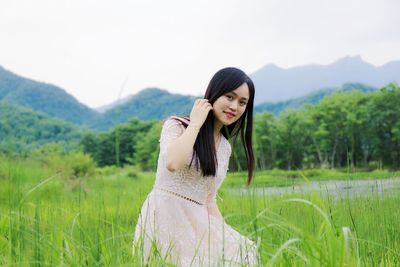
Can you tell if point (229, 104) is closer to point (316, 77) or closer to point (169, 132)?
point (169, 132)

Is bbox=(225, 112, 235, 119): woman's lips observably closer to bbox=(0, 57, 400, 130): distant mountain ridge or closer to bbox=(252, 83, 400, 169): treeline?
bbox=(252, 83, 400, 169): treeline

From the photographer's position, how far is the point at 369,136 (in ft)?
100

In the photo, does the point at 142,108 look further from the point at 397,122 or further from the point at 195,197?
the point at 195,197

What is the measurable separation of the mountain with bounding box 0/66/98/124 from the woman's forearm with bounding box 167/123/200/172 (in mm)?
108049

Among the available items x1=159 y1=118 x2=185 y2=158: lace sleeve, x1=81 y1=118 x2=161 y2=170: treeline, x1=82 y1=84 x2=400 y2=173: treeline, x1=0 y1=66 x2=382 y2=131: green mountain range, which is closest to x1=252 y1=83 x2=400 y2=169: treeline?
x1=82 y1=84 x2=400 y2=173: treeline

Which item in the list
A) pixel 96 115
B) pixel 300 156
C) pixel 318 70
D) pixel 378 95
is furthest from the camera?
pixel 318 70

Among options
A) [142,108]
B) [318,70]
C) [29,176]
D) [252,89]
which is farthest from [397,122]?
[318,70]

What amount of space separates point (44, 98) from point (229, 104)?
115210 mm

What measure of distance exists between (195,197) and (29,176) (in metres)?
7.46

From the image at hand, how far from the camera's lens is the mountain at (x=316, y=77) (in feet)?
558

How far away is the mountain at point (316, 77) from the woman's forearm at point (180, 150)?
163m

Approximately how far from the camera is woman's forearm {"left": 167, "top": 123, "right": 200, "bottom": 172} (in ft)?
7.59

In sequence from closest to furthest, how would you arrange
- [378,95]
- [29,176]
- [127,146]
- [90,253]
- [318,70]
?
[90,253] < [29,176] < [378,95] < [127,146] < [318,70]

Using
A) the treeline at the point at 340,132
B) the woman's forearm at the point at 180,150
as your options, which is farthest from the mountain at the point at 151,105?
the woman's forearm at the point at 180,150
